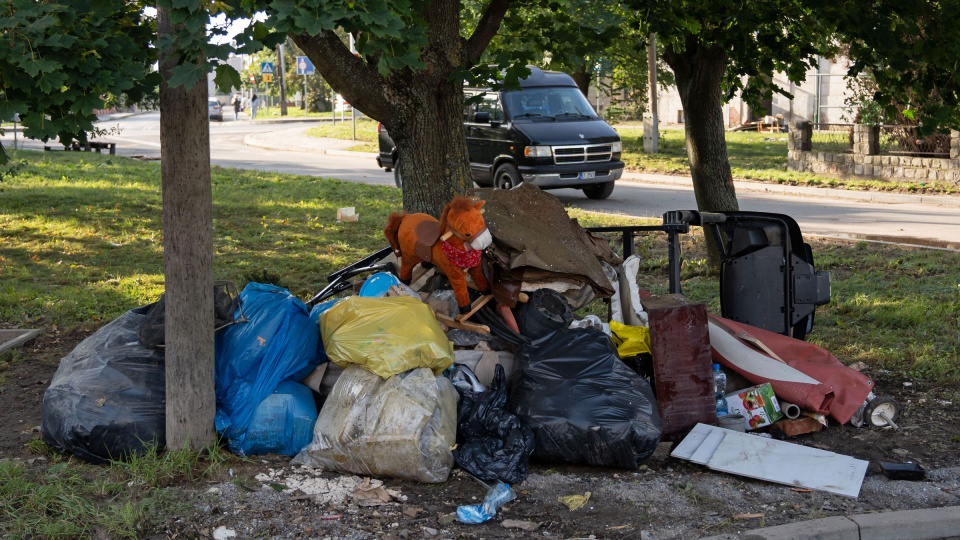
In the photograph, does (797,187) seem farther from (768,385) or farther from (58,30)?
(58,30)

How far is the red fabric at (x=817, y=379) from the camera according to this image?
445 cm

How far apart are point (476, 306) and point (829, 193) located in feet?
38.5

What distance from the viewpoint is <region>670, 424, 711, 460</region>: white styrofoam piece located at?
4055 millimetres

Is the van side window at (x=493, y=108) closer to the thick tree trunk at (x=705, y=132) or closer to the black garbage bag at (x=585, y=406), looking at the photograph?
the thick tree trunk at (x=705, y=132)

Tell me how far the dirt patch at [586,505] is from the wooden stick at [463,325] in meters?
0.93

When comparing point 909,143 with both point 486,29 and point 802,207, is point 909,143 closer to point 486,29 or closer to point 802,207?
point 802,207

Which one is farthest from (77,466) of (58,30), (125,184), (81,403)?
(125,184)

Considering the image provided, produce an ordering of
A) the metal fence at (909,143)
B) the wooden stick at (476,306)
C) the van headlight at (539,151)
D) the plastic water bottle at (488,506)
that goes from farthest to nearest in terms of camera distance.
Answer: the metal fence at (909,143), the van headlight at (539,151), the wooden stick at (476,306), the plastic water bottle at (488,506)

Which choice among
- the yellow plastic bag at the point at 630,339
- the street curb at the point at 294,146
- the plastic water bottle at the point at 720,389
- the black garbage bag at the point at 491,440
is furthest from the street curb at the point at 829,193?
the black garbage bag at the point at 491,440

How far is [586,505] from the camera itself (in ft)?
12.0

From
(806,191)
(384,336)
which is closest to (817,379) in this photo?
(384,336)

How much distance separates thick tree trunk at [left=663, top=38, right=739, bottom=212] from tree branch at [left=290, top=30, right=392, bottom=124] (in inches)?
130

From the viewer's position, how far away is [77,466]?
3.94 metres

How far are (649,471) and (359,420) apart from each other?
143 centimetres
